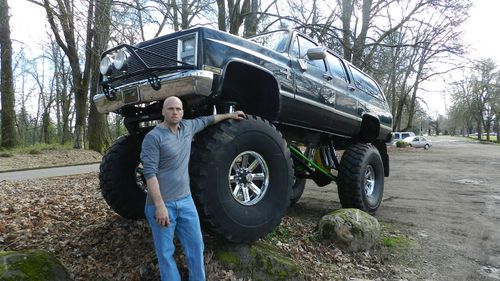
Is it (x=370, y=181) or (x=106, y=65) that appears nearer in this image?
(x=106, y=65)

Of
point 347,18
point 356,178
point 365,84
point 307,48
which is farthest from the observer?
point 347,18

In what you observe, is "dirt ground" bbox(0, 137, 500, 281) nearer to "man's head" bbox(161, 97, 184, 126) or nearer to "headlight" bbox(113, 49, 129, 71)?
"man's head" bbox(161, 97, 184, 126)

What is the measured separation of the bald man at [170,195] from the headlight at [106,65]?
1184 mm

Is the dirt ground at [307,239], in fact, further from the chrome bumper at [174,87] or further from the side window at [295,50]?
the side window at [295,50]

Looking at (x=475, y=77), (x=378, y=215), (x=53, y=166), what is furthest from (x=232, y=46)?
(x=475, y=77)

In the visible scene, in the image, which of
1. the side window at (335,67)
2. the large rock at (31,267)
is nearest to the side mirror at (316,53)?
the side window at (335,67)

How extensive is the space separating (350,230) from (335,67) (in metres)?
2.49

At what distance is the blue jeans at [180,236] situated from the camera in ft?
9.88

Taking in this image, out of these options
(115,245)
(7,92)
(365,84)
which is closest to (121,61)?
(115,245)

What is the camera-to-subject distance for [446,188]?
9.91 metres

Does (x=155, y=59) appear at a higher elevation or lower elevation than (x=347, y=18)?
lower

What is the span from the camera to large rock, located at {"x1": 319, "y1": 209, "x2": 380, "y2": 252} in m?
4.69

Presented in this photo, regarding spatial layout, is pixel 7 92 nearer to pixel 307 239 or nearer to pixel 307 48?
pixel 307 48

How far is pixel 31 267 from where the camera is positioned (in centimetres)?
318
